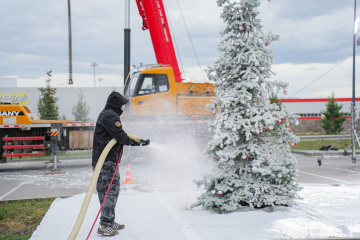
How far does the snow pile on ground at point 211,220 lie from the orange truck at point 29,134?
21.3ft

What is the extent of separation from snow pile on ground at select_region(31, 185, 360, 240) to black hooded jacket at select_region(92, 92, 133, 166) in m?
1.05

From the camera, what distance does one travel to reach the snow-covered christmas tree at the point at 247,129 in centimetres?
560

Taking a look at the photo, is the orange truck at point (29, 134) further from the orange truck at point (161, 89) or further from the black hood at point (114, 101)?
the black hood at point (114, 101)

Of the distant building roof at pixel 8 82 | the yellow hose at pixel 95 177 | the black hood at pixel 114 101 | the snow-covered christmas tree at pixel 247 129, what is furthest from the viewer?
the distant building roof at pixel 8 82

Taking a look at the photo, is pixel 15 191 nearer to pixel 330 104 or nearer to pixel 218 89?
pixel 218 89

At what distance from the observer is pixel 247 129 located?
5625mm

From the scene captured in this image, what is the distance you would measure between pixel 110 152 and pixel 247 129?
212 cm

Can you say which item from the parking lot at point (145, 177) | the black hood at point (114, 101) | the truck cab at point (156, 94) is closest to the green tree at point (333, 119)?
the parking lot at point (145, 177)

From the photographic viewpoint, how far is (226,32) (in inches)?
243

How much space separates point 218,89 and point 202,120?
681cm

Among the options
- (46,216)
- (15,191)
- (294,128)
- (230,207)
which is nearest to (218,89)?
(230,207)

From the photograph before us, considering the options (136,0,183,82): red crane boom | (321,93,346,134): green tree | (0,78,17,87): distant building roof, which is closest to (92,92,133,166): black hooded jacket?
(136,0,183,82): red crane boom

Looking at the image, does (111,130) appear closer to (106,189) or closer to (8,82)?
(106,189)

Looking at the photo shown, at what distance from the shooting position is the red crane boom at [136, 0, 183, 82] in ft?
44.4
